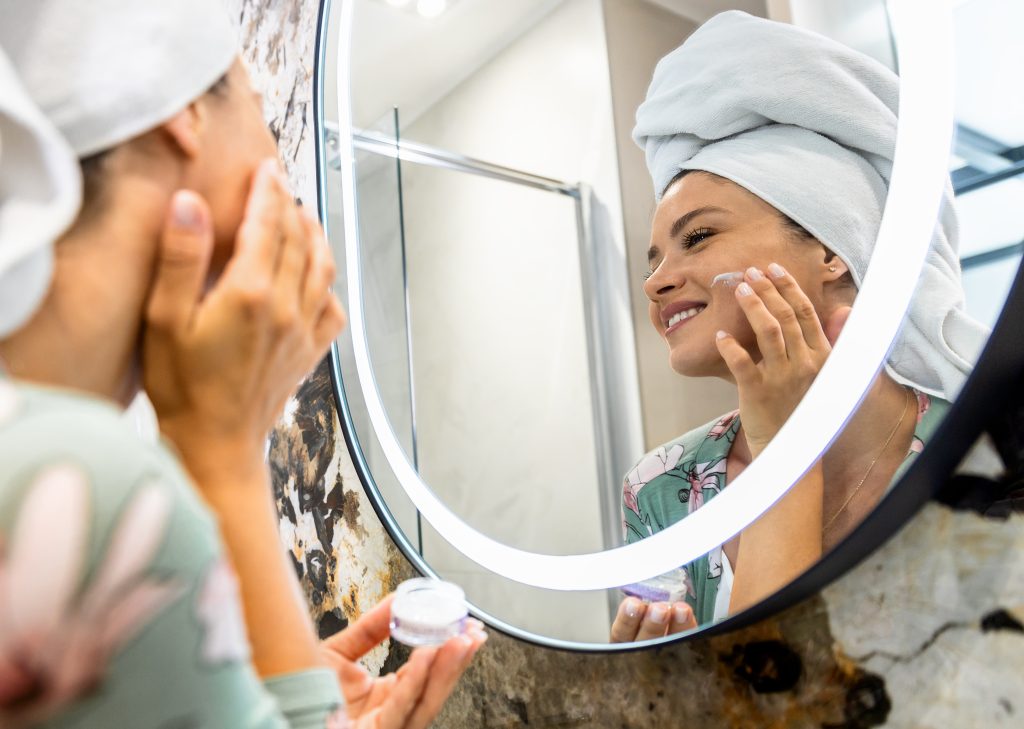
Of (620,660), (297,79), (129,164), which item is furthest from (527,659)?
(297,79)

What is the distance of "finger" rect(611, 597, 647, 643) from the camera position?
1.80 ft

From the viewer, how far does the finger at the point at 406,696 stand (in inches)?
19.2

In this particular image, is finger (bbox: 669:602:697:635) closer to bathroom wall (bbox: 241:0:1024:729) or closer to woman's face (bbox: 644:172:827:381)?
bathroom wall (bbox: 241:0:1024:729)

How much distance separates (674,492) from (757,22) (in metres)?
0.31

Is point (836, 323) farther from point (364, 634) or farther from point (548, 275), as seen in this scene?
point (364, 634)

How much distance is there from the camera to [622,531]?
569 millimetres

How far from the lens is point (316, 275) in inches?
18.5

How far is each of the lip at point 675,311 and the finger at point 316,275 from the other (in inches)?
8.8

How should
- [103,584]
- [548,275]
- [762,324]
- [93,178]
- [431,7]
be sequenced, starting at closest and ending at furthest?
[103,584] < [93,178] < [762,324] < [548,275] < [431,7]

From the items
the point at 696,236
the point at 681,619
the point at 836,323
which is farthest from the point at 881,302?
the point at 681,619

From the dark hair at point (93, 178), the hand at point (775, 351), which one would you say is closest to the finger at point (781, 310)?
the hand at point (775, 351)

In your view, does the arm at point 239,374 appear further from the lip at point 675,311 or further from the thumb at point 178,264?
the lip at point 675,311

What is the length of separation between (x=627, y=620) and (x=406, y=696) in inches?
6.4

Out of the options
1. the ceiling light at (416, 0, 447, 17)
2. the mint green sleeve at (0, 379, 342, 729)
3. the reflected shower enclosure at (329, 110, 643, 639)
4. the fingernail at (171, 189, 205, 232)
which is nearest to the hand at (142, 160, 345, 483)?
the fingernail at (171, 189, 205, 232)
